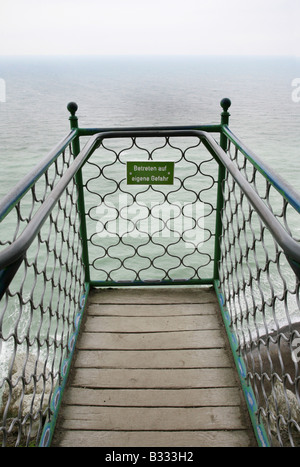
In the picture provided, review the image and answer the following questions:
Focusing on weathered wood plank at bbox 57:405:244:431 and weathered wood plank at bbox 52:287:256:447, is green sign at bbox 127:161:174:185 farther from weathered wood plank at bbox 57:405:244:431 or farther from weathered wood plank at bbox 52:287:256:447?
weathered wood plank at bbox 57:405:244:431

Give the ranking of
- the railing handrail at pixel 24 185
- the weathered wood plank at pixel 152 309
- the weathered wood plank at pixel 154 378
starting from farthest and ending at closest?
the weathered wood plank at pixel 152 309
the weathered wood plank at pixel 154 378
the railing handrail at pixel 24 185

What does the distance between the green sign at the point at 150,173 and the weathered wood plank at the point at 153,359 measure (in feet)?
3.77

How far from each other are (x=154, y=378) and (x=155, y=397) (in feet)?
0.45

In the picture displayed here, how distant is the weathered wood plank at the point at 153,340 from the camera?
2531 mm

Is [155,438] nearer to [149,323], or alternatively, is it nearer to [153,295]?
[149,323]

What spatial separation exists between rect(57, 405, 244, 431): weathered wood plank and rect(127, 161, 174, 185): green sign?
145cm

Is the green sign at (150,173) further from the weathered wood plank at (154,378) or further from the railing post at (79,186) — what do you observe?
the weathered wood plank at (154,378)

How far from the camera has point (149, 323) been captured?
2738 mm

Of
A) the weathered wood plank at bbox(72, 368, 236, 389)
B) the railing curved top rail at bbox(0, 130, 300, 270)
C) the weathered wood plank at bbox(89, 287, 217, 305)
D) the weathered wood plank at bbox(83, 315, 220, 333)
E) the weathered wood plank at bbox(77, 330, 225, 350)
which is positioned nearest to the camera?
the railing curved top rail at bbox(0, 130, 300, 270)

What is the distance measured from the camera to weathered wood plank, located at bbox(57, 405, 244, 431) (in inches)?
79.4

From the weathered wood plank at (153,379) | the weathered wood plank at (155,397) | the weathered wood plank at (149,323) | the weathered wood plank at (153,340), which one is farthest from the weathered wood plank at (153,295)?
the weathered wood plank at (155,397)

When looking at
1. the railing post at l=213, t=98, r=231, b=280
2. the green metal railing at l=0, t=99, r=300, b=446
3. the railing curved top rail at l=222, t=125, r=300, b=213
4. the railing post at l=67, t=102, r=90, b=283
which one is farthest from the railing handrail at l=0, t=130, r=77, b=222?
the railing post at l=213, t=98, r=231, b=280

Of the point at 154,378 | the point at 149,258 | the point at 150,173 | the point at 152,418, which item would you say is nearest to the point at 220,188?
the point at 150,173

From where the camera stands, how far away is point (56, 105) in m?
41.1
